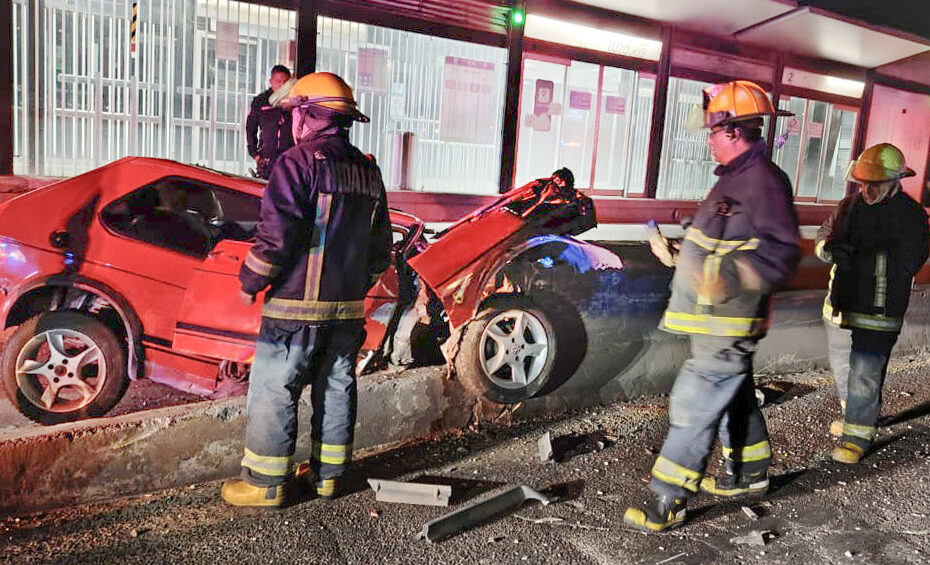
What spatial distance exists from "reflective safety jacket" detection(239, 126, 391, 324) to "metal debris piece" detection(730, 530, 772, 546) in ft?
6.47

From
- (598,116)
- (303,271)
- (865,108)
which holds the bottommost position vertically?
(303,271)

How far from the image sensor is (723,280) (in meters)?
3.26

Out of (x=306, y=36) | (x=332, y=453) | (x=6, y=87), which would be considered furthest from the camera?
(x=306, y=36)

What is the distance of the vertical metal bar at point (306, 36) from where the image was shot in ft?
27.3

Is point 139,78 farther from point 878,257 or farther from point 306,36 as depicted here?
point 878,257

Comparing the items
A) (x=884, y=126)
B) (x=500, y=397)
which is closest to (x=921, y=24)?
(x=884, y=126)

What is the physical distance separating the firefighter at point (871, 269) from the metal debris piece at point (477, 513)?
1.97 meters

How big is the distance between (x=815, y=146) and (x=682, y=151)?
3.51 metres

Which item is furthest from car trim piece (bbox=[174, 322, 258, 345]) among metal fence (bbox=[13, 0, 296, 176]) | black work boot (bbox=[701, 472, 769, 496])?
metal fence (bbox=[13, 0, 296, 176])

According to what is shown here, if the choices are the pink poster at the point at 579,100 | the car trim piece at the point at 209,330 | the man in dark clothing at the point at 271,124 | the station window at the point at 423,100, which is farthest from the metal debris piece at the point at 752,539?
the pink poster at the point at 579,100

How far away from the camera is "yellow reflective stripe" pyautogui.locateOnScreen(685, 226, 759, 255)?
126 inches

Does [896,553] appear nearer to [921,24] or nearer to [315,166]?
[315,166]

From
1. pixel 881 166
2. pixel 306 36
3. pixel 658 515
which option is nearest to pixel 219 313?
pixel 658 515

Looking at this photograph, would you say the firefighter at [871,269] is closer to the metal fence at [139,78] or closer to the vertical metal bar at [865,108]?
the metal fence at [139,78]
